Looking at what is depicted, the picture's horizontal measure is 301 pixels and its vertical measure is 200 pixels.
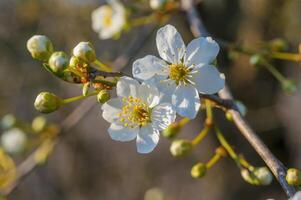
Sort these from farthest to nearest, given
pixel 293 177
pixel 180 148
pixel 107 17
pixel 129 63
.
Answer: pixel 129 63, pixel 107 17, pixel 180 148, pixel 293 177

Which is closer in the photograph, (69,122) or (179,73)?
(179,73)

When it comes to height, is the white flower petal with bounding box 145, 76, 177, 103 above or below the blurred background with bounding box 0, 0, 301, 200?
above

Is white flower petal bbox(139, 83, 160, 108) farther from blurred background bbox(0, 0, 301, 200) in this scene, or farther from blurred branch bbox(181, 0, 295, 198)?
blurred background bbox(0, 0, 301, 200)

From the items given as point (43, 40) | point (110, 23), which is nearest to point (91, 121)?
point (110, 23)

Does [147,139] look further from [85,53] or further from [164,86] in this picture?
[85,53]

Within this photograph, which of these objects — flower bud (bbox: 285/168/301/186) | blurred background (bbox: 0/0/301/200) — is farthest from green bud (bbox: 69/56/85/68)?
blurred background (bbox: 0/0/301/200)

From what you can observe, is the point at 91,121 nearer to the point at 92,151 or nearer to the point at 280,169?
the point at 92,151

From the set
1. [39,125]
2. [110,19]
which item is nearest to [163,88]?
[39,125]
